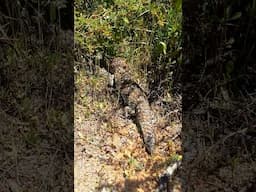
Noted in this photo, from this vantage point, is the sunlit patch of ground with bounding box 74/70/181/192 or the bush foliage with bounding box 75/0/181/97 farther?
the bush foliage with bounding box 75/0/181/97

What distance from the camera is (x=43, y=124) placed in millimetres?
2391

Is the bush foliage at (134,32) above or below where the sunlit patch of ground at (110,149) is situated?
above

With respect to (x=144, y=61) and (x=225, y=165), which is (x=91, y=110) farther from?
(x=225, y=165)

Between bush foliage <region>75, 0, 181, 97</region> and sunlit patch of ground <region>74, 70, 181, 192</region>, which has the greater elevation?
bush foliage <region>75, 0, 181, 97</region>

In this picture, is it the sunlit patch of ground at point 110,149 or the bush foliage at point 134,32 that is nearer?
the sunlit patch of ground at point 110,149

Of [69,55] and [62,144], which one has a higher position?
[69,55]

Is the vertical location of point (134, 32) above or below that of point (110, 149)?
above

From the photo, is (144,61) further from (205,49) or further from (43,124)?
(43,124)

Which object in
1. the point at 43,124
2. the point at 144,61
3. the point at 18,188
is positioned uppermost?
the point at 144,61

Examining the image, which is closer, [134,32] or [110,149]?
[110,149]

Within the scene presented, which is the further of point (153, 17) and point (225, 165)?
point (153, 17)

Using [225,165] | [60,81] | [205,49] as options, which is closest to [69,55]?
[60,81]

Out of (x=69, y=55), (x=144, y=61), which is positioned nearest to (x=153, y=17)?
(x=144, y=61)

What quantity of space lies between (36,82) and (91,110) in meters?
0.22
